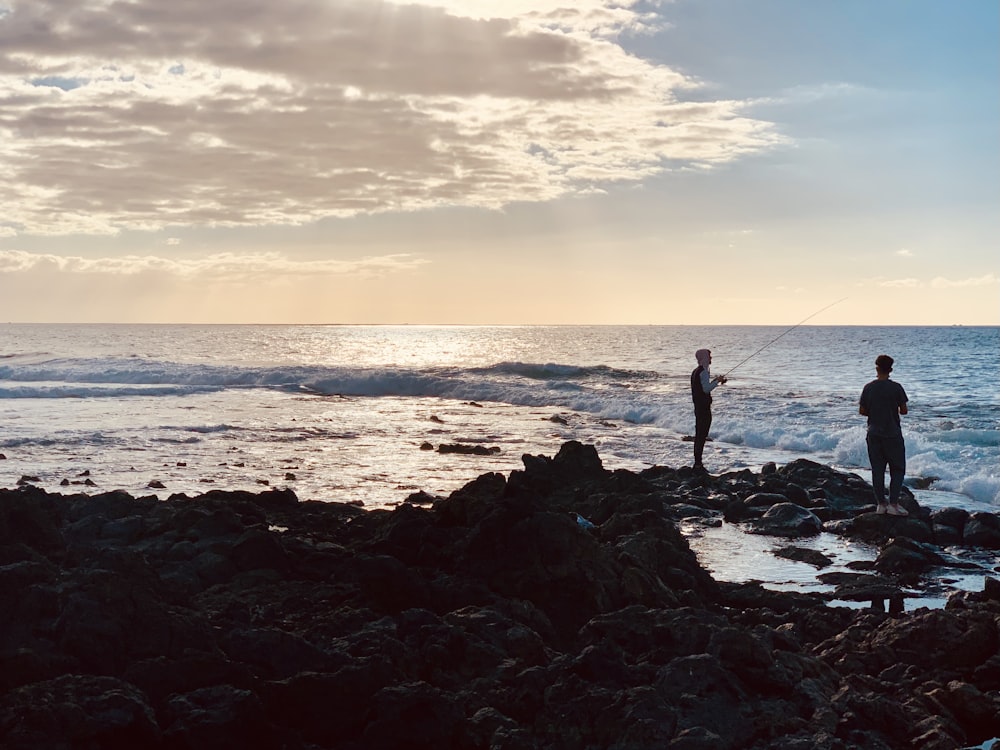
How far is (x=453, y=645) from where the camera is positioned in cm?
600

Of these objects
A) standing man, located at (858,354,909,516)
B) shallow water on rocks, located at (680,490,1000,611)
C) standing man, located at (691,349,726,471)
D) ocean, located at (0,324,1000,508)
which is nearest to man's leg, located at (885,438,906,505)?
standing man, located at (858,354,909,516)

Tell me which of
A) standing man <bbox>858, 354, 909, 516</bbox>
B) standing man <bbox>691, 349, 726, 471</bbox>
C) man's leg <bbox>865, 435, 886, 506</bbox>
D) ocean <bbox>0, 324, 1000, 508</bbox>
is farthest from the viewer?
standing man <bbox>691, 349, 726, 471</bbox>

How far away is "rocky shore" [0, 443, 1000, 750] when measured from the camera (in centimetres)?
489

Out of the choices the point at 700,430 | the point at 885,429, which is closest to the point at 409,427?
the point at 700,430

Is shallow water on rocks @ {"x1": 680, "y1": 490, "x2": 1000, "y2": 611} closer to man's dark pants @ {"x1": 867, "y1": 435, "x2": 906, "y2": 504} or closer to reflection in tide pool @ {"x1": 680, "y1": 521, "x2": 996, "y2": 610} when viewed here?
reflection in tide pool @ {"x1": 680, "y1": 521, "x2": 996, "y2": 610}

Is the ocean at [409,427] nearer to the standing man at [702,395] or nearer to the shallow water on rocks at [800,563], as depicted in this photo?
the standing man at [702,395]

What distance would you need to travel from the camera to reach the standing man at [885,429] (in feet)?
42.7

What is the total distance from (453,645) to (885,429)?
8.92 m

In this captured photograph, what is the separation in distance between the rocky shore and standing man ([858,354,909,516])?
350 centimetres

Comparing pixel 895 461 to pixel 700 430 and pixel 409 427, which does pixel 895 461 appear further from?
pixel 409 427

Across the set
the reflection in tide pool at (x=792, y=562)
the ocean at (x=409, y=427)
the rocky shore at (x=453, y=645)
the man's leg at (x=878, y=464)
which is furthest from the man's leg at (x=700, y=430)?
the rocky shore at (x=453, y=645)

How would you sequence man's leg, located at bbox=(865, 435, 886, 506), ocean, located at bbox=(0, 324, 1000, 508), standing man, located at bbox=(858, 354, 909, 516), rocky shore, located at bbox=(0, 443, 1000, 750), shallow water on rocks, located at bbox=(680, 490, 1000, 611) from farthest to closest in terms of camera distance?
ocean, located at bbox=(0, 324, 1000, 508)
man's leg, located at bbox=(865, 435, 886, 506)
standing man, located at bbox=(858, 354, 909, 516)
shallow water on rocks, located at bbox=(680, 490, 1000, 611)
rocky shore, located at bbox=(0, 443, 1000, 750)

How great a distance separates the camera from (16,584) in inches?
239

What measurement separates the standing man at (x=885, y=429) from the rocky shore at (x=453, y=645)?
11.5 feet
